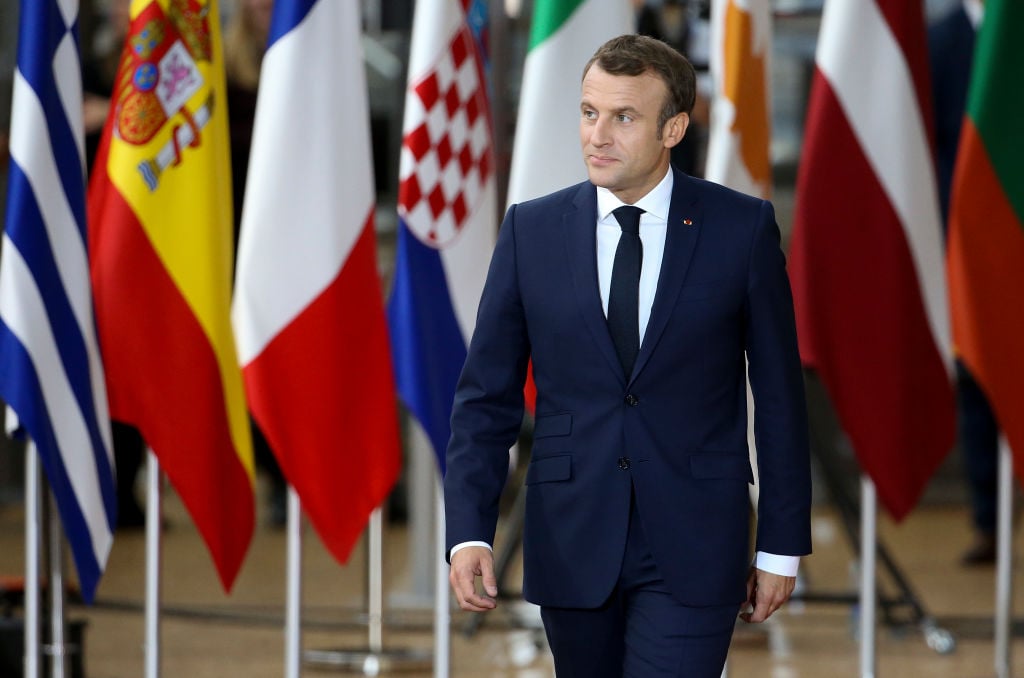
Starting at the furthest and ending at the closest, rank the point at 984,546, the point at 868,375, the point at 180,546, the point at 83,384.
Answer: the point at 180,546, the point at 984,546, the point at 868,375, the point at 83,384

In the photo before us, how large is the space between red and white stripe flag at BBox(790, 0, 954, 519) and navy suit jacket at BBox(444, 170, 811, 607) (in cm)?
122

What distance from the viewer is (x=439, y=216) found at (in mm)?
3508

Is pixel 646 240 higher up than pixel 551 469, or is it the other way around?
pixel 646 240

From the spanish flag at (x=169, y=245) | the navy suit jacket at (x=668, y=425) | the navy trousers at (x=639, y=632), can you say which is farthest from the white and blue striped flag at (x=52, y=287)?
the navy trousers at (x=639, y=632)

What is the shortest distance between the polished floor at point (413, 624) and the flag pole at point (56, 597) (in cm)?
59

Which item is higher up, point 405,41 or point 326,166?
point 405,41

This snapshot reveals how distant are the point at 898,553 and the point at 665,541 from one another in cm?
426

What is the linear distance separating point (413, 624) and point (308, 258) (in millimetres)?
1751

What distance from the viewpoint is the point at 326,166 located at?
3459 millimetres

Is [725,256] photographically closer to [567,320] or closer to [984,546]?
[567,320]

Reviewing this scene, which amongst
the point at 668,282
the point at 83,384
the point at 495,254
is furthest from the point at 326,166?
the point at 668,282

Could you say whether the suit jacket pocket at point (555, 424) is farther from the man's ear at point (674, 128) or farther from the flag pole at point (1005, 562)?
the flag pole at point (1005, 562)

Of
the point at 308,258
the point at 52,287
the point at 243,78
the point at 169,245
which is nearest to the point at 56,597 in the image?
the point at 52,287

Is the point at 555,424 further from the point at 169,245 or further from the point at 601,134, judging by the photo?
the point at 169,245
